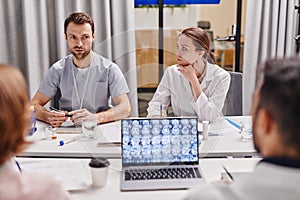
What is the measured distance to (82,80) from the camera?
257 cm

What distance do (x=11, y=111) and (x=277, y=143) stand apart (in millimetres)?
620

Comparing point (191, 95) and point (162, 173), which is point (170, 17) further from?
point (162, 173)

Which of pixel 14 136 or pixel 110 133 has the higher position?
pixel 14 136

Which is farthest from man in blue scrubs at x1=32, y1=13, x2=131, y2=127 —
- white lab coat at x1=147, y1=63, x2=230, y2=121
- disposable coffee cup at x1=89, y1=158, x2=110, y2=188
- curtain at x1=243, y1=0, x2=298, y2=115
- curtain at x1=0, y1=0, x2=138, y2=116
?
curtain at x1=243, y1=0, x2=298, y2=115

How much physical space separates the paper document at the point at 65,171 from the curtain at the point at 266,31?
1.89m

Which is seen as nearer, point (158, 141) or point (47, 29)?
point (158, 141)

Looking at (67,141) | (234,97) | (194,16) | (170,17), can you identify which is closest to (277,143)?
(67,141)

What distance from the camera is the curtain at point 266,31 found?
316 centimetres

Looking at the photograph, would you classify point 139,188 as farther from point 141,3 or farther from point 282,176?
point 141,3

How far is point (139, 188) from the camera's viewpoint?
4.61 ft

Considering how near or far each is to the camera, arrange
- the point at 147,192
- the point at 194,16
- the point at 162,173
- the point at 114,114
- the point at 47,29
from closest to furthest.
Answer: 1. the point at 147,192
2. the point at 162,173
3. the point at 114,114
4. the point at 47,29
5. the point at 194,16

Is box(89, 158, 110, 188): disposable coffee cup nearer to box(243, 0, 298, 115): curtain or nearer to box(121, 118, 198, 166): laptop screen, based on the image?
box(121, 118, 198, 166): laptop screen

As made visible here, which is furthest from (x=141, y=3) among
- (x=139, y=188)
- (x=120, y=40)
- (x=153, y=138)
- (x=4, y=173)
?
(x=4, y=173)

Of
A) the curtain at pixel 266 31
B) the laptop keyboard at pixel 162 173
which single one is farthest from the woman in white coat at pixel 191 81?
the curtain at pixel 266 31
